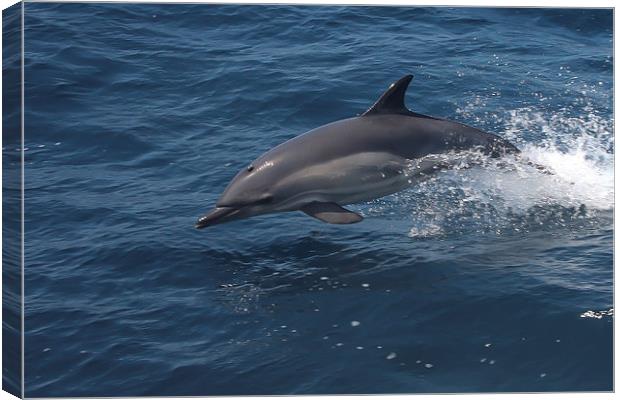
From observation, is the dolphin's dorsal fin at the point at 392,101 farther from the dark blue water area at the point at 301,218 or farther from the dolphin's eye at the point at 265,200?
the dolphin's eye at the point at 265,200

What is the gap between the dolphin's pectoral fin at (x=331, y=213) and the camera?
9.74m

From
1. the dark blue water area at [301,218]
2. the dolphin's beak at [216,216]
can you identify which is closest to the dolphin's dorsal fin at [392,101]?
the dark blue water area at [301,218]

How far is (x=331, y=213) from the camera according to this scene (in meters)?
9.96

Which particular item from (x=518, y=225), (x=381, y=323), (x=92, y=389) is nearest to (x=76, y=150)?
(x=92, y=389)

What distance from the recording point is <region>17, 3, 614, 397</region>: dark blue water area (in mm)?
8984

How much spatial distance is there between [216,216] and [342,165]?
1296 millimetres

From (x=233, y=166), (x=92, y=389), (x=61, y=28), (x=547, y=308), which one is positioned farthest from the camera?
(x=233, y=166)

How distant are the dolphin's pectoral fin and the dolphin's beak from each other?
695 mm

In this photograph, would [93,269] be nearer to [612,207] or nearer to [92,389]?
[92,389]

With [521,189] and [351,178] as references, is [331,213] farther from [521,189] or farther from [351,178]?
[521,189]

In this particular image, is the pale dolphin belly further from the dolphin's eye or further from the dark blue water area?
the dark blue water area

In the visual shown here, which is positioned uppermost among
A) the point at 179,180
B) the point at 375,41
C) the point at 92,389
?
the point at 375,41

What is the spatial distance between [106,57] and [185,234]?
2141mm

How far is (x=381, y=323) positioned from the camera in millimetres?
9242
